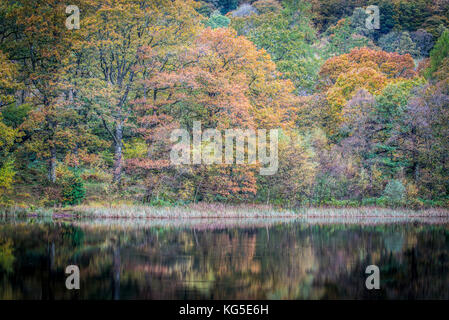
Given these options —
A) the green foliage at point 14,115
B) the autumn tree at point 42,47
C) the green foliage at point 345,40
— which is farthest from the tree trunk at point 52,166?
the green foliage at point 345,40

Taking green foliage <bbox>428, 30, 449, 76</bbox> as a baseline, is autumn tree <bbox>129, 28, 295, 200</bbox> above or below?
below

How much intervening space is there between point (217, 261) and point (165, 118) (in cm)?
1806

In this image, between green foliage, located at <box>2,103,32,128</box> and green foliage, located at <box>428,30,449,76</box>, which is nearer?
green foliage, located at <box>2,103,32,128</box>

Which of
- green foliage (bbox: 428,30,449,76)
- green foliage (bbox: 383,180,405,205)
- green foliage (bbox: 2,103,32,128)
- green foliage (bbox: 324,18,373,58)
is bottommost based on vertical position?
green foliage (bbox: 383,180,405,205)

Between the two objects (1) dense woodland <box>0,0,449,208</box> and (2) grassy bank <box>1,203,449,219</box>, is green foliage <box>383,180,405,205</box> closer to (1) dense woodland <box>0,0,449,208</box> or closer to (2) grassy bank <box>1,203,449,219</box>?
(1) dense woodland <box>0,0,449,208</box>

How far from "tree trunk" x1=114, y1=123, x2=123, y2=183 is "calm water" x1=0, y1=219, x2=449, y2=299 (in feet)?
23.0

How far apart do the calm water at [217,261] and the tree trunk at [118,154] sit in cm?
701

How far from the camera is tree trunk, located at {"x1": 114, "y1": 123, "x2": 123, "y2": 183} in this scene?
31222 millimetres

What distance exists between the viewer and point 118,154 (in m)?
32.3

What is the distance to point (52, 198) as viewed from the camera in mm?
28453

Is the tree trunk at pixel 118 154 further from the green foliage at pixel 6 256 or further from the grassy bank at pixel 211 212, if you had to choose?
the green foliage at pixel 6 256

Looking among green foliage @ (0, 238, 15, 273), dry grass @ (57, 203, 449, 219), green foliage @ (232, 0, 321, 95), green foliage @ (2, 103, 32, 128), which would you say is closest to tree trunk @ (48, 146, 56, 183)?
green foliage @ (2, 103, 32, 128)

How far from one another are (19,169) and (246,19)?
35247 mm
